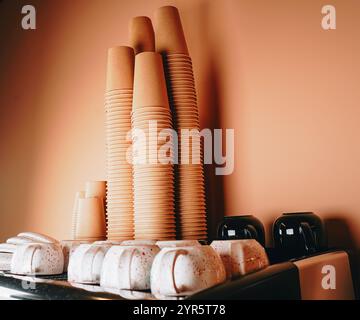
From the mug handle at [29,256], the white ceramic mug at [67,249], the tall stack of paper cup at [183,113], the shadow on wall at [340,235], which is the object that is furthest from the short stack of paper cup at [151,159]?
the shadow on wall at [340,235]

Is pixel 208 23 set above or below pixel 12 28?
below

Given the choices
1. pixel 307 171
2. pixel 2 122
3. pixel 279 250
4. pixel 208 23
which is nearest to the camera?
pixel 279 250

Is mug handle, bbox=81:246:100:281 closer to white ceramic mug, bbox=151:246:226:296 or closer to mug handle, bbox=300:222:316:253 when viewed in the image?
white ceramic mug, bbox=151:246:226:296

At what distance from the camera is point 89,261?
0.81m

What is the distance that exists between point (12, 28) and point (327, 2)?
1900 mm

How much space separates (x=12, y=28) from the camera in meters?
2.55

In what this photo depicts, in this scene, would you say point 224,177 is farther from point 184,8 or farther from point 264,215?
point 184,8

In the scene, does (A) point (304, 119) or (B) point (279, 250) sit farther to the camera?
(A) point (304, 119)

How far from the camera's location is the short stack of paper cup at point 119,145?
1257mm

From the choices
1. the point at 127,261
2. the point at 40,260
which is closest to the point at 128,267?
the point at 127,261

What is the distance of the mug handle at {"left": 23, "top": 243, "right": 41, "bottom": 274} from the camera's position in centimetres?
91

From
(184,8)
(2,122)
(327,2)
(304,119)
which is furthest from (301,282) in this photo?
(2,122)

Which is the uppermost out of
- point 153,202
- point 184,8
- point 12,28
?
point 12,28
